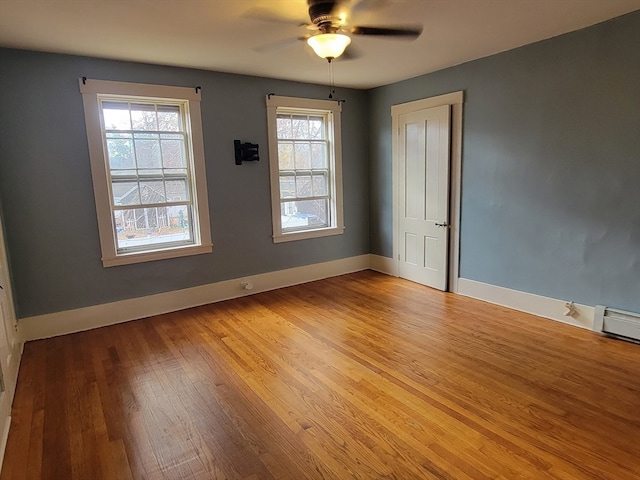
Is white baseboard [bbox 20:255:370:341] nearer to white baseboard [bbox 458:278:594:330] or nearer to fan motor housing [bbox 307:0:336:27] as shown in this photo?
white baseboard [bbox 458:278:594:330]

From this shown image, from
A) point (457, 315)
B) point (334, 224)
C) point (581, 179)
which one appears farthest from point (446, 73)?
point (457, 315)

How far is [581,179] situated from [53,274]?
16.0ft

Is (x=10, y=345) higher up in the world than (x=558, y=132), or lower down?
lower down

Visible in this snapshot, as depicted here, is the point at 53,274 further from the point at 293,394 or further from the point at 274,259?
the point at 293,394

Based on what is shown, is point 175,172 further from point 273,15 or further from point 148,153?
point 273,15

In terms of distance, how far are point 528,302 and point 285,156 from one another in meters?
3.27

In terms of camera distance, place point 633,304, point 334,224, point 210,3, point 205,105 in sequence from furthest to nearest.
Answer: point 334,224 → point 205,105 → point 633,304 → point 210,3

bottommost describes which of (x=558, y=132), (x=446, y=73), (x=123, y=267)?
(x=123, y=267)

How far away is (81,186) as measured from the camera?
369cm

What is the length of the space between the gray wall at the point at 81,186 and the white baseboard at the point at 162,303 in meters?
0.08

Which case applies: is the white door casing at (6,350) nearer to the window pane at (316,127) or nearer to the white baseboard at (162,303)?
the white baseboard at (162,303)

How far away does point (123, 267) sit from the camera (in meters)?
3.99

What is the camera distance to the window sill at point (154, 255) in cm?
391

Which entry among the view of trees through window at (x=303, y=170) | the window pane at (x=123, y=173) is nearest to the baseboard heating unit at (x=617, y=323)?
the view of trees through window at (x=303, y=170)
